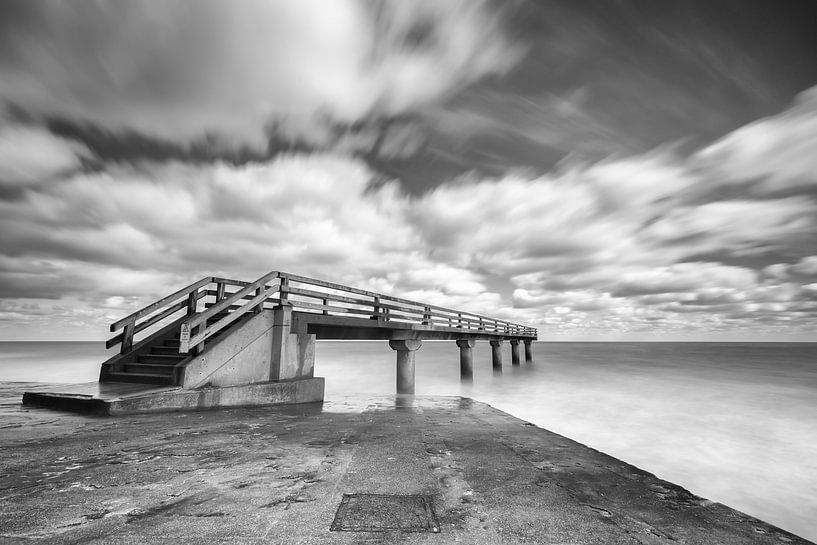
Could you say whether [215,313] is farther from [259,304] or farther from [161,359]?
[161,359]

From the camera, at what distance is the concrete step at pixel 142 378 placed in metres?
6.99

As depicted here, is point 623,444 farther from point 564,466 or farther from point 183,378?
point 183,378

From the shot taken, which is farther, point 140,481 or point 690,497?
point 690,497

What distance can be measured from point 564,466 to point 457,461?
1185 millimetres

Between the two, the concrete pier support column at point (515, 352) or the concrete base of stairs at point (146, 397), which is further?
the concrete pier support column at point (515, 352)

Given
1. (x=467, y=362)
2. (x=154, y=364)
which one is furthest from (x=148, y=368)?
(x=467, y=362)

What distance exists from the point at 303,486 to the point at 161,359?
6444mm

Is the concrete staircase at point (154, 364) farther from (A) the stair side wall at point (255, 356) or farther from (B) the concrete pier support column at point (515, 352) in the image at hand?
(B) the concrete pier support column at point (515, 352)

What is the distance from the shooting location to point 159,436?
4.66 meters

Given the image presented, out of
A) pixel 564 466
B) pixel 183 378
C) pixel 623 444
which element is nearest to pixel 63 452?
pixel 183 378

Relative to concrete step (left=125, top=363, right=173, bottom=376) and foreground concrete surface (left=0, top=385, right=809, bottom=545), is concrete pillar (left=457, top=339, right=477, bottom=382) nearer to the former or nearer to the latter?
concrete step (left=125, top=363, right=173, bottom=376)

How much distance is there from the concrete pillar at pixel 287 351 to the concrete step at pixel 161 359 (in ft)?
5.96

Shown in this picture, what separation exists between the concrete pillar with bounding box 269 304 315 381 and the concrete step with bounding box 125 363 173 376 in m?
2.00

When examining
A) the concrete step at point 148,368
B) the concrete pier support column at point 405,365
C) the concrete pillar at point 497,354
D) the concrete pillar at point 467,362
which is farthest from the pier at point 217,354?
the concrete pillar at point 497,354
